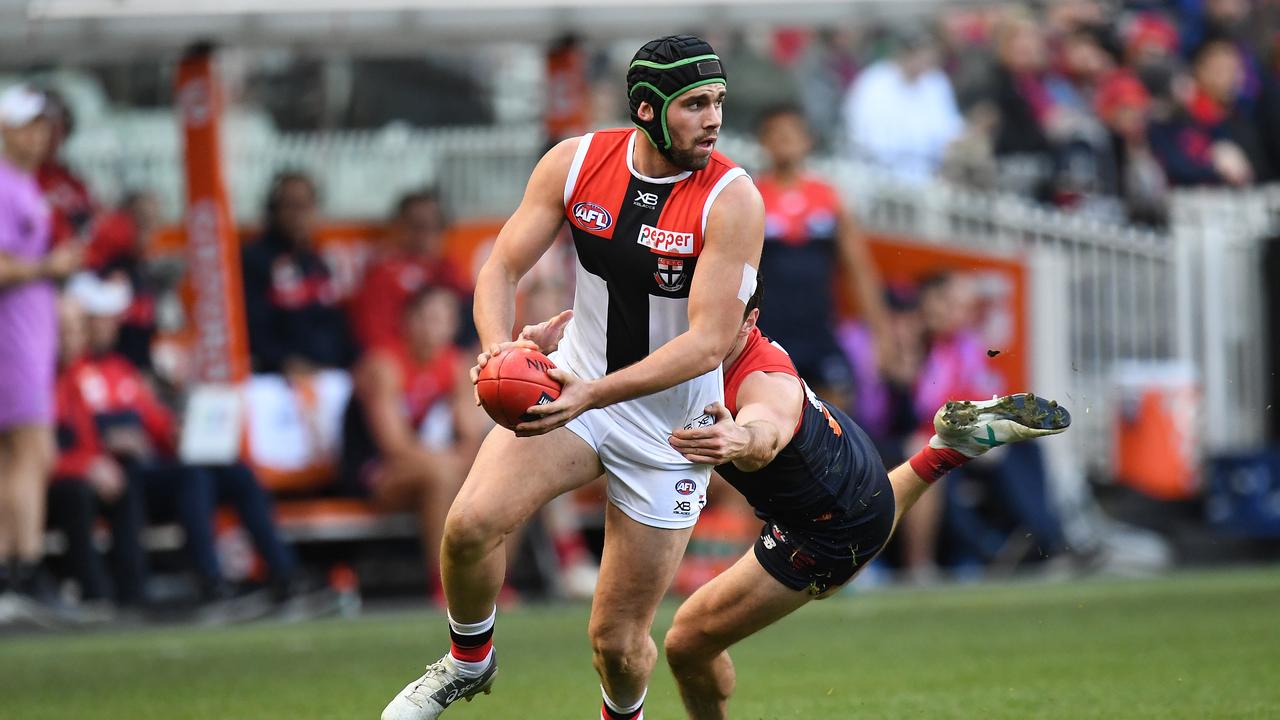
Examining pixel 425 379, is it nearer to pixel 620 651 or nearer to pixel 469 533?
pixel 620 651

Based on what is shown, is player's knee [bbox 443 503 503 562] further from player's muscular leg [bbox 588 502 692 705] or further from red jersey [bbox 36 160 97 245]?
red jersey [bbox 36 160 97 245]

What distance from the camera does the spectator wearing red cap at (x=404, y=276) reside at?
39.2ft

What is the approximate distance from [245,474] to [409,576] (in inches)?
58.3

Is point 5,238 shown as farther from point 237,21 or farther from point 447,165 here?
point 447,165

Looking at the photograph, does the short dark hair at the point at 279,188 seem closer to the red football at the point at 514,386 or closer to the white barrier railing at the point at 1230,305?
the white barrier railing at the point at 1230,305

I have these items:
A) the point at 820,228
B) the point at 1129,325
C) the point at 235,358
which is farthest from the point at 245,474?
the point at 1129,325

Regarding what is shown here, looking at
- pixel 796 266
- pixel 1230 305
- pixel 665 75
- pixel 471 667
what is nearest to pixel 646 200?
pixel 665 75

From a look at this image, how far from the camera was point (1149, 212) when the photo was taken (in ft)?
47.3

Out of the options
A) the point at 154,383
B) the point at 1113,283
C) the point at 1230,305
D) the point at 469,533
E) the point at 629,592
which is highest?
the point at 469,533

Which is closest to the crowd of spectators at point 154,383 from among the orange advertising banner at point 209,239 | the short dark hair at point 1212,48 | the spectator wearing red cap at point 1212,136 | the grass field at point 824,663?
the orange advertising banner at point 209,239

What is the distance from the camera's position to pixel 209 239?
37.2ft

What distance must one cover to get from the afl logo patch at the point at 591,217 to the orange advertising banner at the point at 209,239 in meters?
5.90

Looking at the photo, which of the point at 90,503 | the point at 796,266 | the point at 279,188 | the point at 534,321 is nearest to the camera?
the point at 90,503

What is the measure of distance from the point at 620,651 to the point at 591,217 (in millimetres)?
1369
